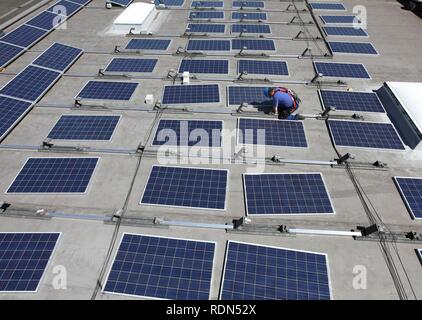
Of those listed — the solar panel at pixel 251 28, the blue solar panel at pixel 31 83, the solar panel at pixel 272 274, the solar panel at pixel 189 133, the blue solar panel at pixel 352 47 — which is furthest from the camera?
the solar panel at pixel 251 28

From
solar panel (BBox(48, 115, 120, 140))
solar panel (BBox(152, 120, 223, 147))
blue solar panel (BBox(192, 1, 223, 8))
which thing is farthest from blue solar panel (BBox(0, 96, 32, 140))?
blue solar panel (BBox(192, 1, 223, 8))

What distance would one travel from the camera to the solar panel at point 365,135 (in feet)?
53.8

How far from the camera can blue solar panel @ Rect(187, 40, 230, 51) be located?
25566mm

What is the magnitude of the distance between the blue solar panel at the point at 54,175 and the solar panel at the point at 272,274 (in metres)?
8.44

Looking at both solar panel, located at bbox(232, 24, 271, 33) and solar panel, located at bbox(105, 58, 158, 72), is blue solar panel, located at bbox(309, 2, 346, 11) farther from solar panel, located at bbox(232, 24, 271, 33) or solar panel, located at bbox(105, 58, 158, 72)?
solar panel, located at bbox(105, 58, 158, 72)

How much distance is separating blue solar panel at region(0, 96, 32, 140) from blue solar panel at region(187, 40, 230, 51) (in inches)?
570

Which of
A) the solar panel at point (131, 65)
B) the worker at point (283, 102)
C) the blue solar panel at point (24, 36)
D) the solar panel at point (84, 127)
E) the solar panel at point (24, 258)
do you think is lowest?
the solar panel at point (24, 258)

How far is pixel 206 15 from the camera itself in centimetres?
3262

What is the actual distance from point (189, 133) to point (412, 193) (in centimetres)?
1238

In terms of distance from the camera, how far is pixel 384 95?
19469mm

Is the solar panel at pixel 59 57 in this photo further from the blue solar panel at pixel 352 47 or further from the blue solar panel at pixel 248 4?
the blue solar panel at pixel 352 47

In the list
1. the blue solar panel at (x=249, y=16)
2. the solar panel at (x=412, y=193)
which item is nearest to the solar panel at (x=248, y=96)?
the solar panel at (x=412, y=193)

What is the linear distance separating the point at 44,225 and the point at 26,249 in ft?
4.16
